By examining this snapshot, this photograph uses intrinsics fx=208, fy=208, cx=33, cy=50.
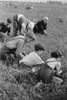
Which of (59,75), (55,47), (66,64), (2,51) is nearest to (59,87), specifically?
(59,75)

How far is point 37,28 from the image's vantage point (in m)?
9.32

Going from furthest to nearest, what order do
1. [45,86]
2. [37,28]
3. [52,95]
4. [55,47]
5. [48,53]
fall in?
[37,28] < [55,47] < [48,53] < [45,86] < [52,95]

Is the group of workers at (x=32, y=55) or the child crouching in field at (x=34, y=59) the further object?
the child crouching in field at (x=34, y=59)

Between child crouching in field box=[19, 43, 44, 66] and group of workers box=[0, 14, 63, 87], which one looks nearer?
group of workers box=[0, 14, 63, 87]

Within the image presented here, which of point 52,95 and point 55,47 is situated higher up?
point 52,95

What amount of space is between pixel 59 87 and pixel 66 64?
4.17 feet

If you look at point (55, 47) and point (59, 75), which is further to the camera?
point (55, 47)

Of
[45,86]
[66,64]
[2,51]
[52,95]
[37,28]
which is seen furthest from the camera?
[37,28]

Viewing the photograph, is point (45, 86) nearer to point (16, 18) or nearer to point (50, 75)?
point (50, 75)

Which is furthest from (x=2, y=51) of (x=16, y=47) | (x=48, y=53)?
(x=48, y=53)

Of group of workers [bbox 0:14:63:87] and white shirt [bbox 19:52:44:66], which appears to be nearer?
group of workers [bbox 0:14:63:87]

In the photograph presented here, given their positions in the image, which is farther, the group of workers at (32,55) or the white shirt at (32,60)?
the white shirt at (32,60)

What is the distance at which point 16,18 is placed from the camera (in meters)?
7.13

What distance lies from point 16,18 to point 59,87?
3847 millimetres
